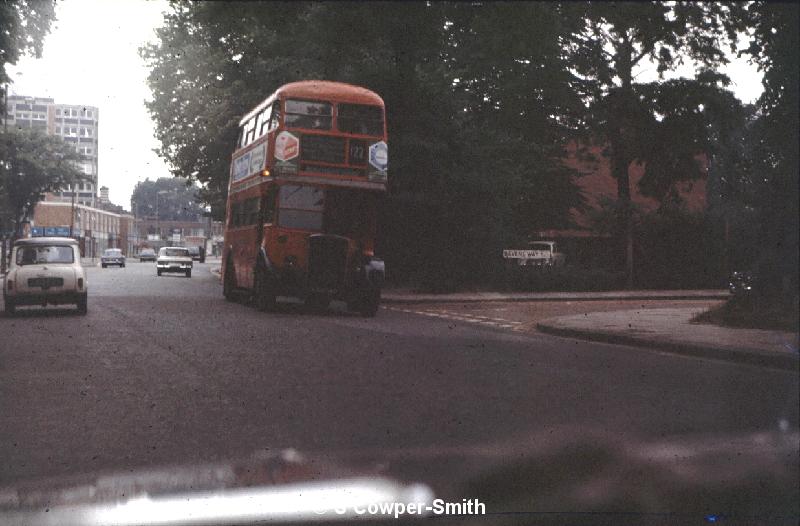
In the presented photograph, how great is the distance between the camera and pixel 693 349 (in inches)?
531

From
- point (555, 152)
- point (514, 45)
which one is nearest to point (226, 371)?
point (514, 45)

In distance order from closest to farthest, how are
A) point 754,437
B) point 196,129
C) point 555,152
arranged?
point 754,437, point 196,129, point 555,152

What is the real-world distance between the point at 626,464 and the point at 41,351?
9.23 m

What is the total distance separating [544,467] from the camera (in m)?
5.62

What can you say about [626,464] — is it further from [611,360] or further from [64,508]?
[611,360]

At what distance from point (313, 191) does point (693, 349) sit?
8669 millimetres

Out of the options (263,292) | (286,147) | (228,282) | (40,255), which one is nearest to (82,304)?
(40,255)

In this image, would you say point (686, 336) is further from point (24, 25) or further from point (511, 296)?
point (511, 296)

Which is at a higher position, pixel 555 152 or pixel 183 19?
pixel 555 152

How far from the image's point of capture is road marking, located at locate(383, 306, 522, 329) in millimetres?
19542

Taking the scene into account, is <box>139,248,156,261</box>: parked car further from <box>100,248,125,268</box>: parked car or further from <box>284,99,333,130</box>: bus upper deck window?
<box>284,99,333,130</box>: bus upper deck window

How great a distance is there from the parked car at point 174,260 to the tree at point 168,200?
18.1 meters

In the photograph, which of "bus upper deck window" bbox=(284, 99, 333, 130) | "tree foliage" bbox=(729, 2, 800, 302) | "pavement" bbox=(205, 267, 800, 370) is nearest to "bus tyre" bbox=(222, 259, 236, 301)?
"pavement" bbox=(205, 267, 800, 370)

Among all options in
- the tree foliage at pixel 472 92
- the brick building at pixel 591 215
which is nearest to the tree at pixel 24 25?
the tree foliage at pixel 472 92
